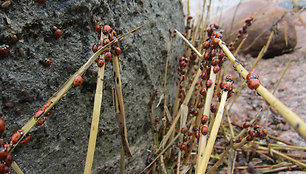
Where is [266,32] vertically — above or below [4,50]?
below

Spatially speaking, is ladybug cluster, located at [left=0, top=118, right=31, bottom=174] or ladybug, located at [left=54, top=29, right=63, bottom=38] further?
ladybug, located at [left=54, top=29, right=63, bottom=38]

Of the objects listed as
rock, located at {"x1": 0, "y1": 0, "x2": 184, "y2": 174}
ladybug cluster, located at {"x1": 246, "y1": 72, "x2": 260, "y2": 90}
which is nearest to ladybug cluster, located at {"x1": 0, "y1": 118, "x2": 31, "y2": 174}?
rock, located at {"x1": 0, "y1": 0, "x2": 184, "y2": 174}

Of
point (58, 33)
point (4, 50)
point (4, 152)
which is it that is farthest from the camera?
point (58, 33)

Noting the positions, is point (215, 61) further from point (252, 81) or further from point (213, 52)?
point (252, 81)

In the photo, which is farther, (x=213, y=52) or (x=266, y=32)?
(x=266, y=32)

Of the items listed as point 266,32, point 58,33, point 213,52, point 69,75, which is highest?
point 58,33

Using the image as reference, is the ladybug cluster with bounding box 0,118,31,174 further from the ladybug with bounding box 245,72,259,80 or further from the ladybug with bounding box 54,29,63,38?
the ladybug with bounding box 245,72,259,80

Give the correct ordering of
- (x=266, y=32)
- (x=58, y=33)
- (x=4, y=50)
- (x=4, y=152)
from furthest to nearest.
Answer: (x=266, y=32)
(x=58, y=33)
(x=4, y=50)
(x=4, y=152)

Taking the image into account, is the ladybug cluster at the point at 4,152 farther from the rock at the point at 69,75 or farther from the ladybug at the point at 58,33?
the ladybug at the point at 58,33

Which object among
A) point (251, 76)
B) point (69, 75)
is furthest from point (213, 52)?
point (69, 75)

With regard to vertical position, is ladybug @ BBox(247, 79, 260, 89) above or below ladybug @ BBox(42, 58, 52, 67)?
below
